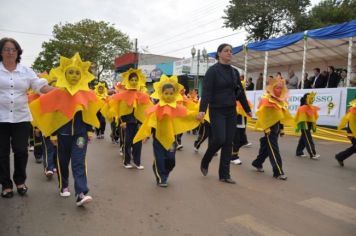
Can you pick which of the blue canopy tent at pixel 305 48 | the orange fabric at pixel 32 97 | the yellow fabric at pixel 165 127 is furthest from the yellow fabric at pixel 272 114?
the blue canopy tent at pixel 305 48

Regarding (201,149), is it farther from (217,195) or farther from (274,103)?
(217,195)

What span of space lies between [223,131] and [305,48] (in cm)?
1059

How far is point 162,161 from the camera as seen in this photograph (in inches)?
235

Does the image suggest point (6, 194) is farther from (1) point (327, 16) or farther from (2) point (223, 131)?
(1) point (327, 16)

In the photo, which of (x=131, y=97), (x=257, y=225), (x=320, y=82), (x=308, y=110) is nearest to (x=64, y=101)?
(x=131, y=97)

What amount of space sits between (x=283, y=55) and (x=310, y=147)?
1148 cm

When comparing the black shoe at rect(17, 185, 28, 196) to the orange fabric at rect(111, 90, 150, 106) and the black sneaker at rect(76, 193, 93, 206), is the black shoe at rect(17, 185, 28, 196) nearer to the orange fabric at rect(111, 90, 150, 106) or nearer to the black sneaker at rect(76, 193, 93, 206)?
the black sneaker at rect(76, 193, 93, 206)

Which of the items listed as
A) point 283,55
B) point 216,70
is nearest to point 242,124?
point 216,70

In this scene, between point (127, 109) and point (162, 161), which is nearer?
point (162, 161)

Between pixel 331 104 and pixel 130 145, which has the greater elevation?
pixel 331 104

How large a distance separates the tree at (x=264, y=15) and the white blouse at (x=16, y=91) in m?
34.1

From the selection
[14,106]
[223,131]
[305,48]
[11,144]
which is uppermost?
[305,48]

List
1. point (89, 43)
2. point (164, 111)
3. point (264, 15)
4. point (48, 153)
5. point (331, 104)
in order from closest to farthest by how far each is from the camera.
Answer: point (164, 111), point (48, 153), point (331, 104), point (264, 15), point (89, 43)

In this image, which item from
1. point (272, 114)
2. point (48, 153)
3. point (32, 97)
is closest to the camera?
point (48, 153)
